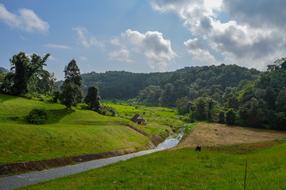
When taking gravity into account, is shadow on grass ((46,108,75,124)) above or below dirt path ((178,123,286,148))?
above

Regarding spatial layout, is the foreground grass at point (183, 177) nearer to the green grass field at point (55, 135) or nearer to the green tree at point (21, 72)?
the green grass field at point (55, 135)

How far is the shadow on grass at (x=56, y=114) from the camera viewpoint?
81.6 metres

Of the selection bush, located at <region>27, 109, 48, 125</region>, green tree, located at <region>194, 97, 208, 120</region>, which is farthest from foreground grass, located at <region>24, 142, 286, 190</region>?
green tree, located at <region>194, 97, 208, 120</region>

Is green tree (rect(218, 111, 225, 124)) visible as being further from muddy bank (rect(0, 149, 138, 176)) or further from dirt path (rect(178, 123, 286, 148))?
muddy bank (rect(0, 149, 138, 176))

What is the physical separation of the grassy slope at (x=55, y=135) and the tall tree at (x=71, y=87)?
2902mm

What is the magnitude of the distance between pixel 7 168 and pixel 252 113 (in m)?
136

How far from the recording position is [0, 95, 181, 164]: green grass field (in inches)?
1989

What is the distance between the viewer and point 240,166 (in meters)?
40.0

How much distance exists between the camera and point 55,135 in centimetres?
5972

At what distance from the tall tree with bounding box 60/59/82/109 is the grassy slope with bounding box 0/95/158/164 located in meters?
2.90

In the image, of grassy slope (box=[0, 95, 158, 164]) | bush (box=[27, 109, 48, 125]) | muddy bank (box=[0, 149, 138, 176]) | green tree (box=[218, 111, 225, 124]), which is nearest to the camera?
muddy bank (box=[0, 149, 138, 176])

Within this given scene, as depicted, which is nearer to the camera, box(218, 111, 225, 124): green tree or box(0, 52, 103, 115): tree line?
box(0, 52, 103, 115): tree line

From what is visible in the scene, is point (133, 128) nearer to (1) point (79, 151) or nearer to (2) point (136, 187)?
(1) point (79, 151)

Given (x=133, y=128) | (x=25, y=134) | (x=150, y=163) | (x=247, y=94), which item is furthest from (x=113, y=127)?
(x=247, y=94)
